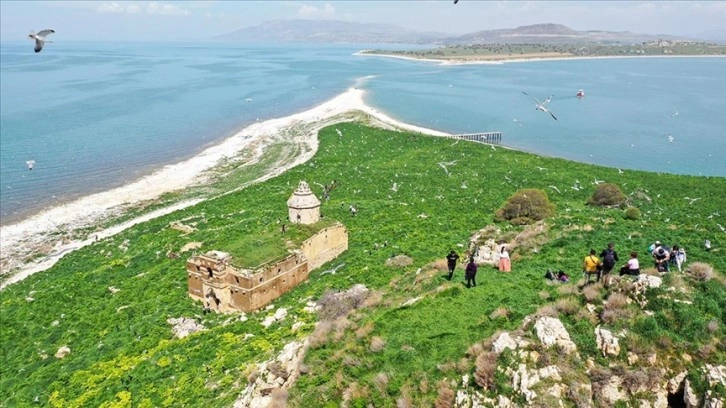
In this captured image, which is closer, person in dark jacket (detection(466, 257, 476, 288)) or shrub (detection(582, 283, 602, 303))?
shrub (detection(582, 283, 602, 303))

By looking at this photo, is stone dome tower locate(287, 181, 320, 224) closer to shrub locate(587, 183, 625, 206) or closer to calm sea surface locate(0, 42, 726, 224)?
shrub locate(587, 183, 625, 206)

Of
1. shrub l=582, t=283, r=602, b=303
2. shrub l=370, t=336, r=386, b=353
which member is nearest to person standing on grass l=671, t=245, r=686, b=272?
shrub l=582, t=283, r=602, b=303

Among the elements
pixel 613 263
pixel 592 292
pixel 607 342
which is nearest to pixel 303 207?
pixel 613 263

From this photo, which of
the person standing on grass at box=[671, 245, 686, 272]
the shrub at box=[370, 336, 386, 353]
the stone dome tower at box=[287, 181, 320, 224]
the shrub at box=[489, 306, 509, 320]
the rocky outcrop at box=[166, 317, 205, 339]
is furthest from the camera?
the stone dome tower at box=[287, 181, 320, 224]

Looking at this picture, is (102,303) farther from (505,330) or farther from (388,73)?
(388,73)

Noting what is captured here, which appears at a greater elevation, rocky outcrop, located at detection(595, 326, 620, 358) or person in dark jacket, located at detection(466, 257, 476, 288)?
rocky outcrop, located at detection(595, 326, 620, 358)

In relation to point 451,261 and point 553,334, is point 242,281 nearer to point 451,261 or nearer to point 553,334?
point 451,261

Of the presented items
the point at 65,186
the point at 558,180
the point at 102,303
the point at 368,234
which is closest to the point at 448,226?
the point at 368,234
